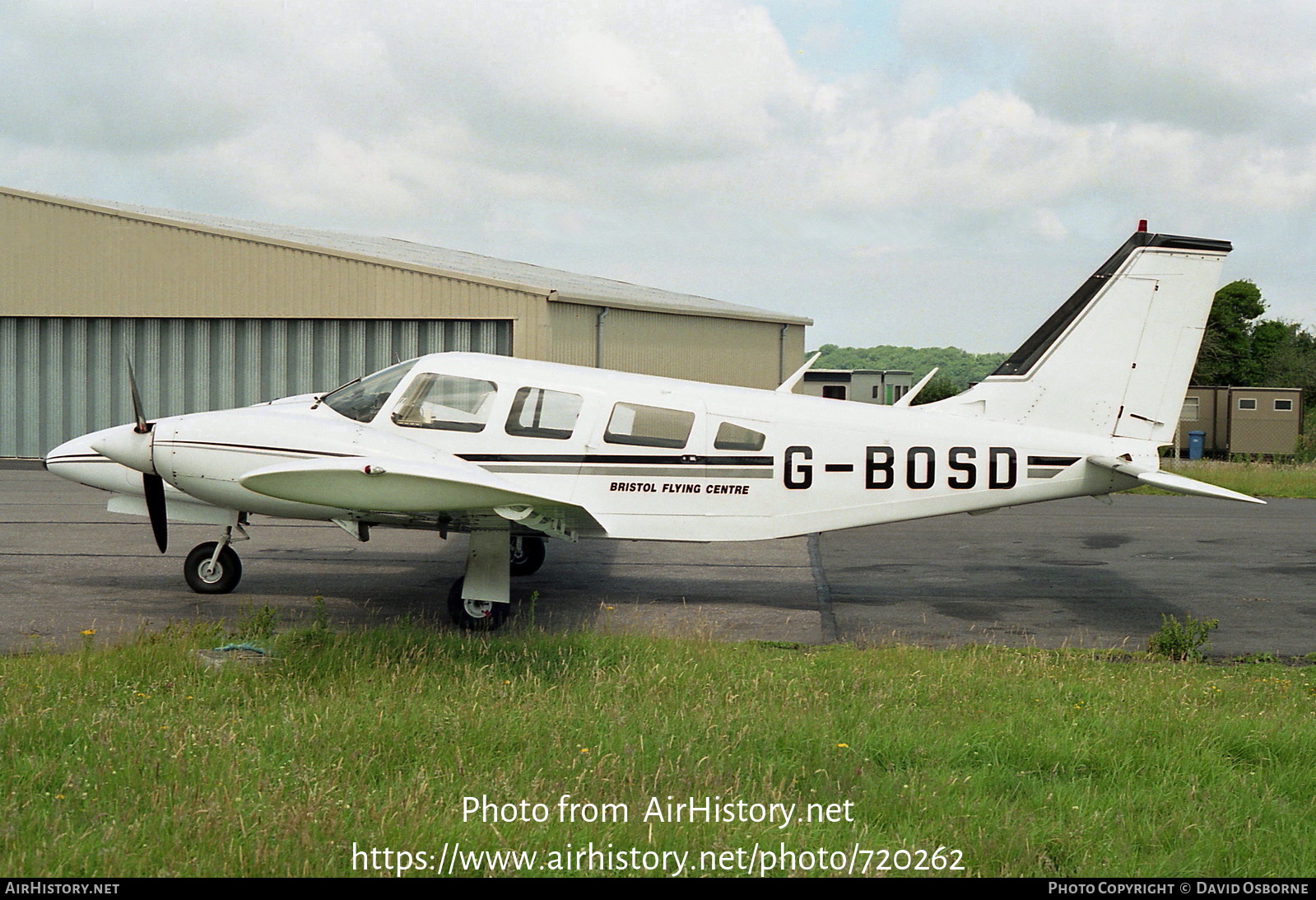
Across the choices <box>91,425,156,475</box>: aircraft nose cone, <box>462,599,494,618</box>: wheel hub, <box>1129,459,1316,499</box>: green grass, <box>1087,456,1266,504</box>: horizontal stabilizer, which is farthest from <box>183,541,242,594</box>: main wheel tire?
<box>1129,459,1316,499</box>: green grass

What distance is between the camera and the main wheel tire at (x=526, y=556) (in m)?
12.6

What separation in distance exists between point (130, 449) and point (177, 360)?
57.2 ft

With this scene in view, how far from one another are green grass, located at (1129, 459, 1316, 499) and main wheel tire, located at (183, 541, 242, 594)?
17.4 meters

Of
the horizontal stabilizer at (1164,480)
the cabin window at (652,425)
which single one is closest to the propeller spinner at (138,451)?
the cabin window at (652,425)

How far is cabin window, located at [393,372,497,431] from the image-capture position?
33.2 feet

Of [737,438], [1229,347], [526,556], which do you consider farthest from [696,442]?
[1229,347]

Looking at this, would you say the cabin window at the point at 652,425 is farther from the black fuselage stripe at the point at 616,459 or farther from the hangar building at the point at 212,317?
the hangar building at the point at 212,317

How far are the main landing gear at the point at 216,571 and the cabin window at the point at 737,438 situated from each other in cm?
503

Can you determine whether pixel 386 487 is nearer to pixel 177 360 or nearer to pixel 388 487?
pixel 388 487

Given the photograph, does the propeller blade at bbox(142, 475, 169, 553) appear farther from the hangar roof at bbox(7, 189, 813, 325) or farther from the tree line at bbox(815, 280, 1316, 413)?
the tree line at bbox(815, 280, 1316, 413)

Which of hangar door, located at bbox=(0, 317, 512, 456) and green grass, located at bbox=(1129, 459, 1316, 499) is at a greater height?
hangar door, located at bbox=(0, 317, 512, 456)

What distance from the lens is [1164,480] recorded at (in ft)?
33.3

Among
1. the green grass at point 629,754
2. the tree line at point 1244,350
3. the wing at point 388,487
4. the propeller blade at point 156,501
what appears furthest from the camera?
the tree line at point 1244,350

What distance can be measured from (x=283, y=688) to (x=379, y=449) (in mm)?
3102
